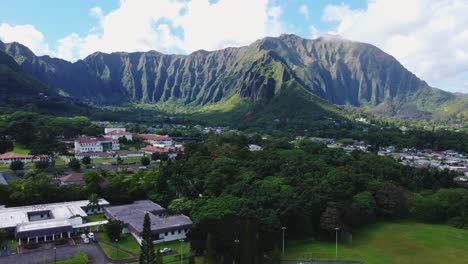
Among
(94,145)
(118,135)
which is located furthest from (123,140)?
(94,145)

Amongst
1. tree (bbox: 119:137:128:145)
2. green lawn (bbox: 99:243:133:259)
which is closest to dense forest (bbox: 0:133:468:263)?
green lawn (bbox: 99:243:133:259)

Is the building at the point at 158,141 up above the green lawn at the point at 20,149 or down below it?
above

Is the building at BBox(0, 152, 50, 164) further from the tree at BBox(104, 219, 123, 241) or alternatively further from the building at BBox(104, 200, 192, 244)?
the tree at BBox(104, 219, 123, 241)

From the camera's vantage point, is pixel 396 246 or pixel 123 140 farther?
pixel 123 140

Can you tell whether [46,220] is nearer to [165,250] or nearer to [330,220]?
[165,250]

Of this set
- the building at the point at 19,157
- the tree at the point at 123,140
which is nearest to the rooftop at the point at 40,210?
the building at the point at 19,157

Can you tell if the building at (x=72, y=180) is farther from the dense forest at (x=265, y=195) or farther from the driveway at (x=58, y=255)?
the driveway at (x=58, y=255)

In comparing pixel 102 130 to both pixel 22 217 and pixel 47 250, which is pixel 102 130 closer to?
pixel 22 217

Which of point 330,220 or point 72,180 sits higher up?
point 72,180
